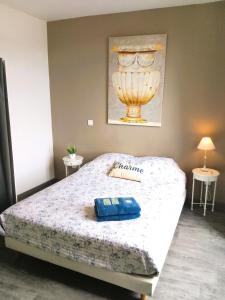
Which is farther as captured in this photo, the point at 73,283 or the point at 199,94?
the point at 199,94

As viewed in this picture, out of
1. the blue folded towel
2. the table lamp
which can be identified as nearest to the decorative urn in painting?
the table lamp

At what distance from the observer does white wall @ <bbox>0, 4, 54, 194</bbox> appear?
3.27 meters

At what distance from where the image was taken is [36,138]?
3.88m

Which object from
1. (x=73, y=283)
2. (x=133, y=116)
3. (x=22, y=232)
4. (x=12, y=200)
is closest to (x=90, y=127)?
(x=133, y=116)

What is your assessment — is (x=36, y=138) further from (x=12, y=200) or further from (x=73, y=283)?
(x=73, y=283)

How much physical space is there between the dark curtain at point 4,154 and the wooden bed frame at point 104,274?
3.01 feet

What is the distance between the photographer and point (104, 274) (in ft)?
6.25

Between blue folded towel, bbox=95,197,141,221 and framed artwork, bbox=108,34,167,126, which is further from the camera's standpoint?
framed artwork, bbox=108,34,167,126

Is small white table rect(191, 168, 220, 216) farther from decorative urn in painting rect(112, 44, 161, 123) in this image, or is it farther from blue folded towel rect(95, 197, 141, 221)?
→ blue folded towel rect(95, 197, 141, 221)

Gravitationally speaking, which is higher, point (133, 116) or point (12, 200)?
point (133, 116)

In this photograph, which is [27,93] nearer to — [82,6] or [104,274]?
[82,6]

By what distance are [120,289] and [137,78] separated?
260cm

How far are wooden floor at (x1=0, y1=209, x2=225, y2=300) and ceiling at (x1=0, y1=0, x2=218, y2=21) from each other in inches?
111

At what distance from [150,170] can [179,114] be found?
876mm
